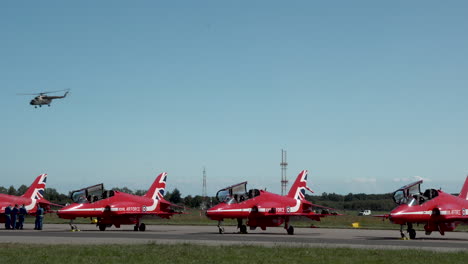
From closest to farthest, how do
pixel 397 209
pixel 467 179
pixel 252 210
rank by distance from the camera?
1. pixel 397 209
2. pixel 467 179
3. pixel 252 210

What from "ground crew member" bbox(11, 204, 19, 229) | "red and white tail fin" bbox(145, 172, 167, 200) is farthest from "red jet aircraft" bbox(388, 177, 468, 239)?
"ground crew member" bbox(11, 204, 19, 229)

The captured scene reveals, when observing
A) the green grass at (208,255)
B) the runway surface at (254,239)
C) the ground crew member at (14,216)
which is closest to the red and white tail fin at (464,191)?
the runway surface at (254,239)

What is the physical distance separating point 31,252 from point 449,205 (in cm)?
2174

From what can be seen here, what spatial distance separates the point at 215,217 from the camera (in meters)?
37.1

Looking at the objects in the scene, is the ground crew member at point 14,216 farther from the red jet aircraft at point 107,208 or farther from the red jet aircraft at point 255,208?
the red jet aircraft at point 255,208

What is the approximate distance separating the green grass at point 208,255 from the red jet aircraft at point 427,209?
10.8m

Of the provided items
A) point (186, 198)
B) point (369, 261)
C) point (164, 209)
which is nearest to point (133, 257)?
point (369, 261)

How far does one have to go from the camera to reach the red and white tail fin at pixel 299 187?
4233 cm

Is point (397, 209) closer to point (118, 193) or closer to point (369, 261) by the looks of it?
point (369, 261)

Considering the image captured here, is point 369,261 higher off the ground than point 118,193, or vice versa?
point 118,193

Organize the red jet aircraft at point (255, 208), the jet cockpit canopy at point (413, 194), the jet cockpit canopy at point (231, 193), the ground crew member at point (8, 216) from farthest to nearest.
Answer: the ground crew member at point (8, 216) < the jet cockpit canopy at point (231, 193) < the red jet aircraft at point (255, 208) < the jet cockpit canopy at point (413, 194)

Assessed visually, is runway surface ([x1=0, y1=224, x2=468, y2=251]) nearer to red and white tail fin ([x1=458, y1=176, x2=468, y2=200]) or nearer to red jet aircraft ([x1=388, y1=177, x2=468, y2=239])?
red jet aircraft ([x1=388, y1=177, x2=468, y2=239])

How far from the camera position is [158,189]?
4534cm

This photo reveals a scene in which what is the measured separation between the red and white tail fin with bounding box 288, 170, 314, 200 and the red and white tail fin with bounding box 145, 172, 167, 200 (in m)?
9.27
